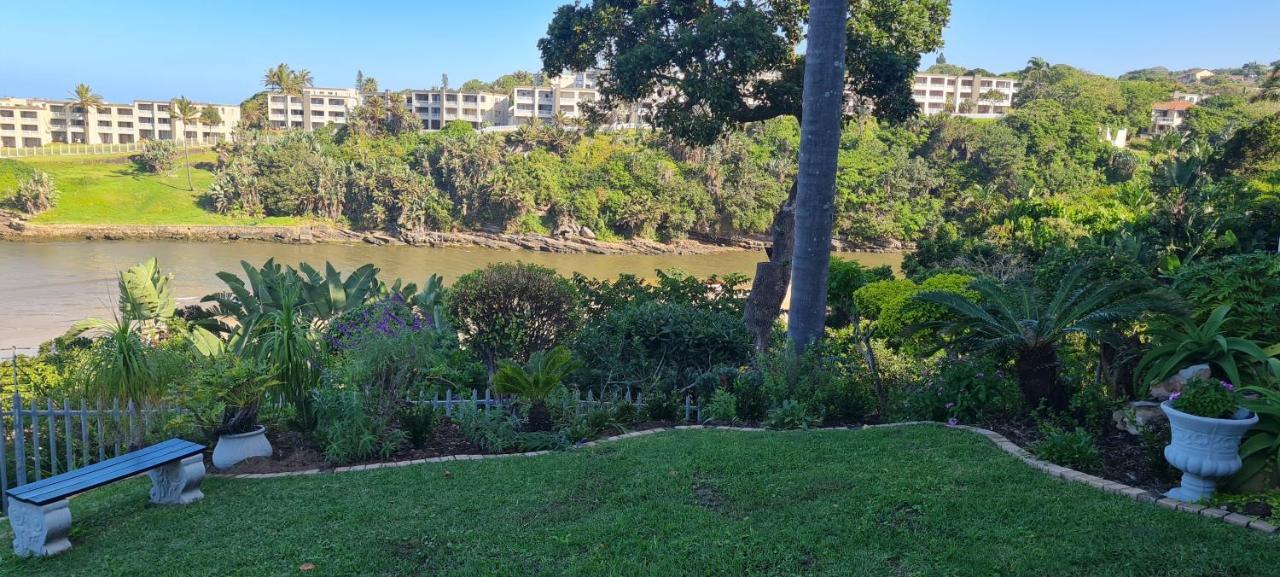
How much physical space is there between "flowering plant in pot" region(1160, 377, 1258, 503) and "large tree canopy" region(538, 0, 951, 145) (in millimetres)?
10425

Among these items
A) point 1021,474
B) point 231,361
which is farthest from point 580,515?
point 231,361

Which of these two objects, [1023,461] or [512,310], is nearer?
[1023,461]

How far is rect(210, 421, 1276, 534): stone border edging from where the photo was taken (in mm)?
3992

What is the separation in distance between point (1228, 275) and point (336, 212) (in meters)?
54.5

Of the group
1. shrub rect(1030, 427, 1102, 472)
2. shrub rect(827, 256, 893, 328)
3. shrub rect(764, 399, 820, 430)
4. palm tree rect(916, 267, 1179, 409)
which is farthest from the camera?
shrub rect(827, 256, 893, 328)

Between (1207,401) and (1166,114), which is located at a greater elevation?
(1166,114)

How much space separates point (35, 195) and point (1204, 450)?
63.4 meters

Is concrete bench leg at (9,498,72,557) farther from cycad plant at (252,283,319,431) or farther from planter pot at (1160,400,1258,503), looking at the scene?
planter pot at (1160,400,1258,503)

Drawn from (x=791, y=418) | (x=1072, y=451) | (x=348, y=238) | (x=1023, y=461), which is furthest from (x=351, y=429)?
(x=348, y=238)

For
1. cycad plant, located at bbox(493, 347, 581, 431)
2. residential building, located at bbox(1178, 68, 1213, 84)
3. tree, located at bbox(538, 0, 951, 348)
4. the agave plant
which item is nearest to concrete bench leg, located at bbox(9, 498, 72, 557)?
cycad plant, located at bbox(493, 347, 581, 431)

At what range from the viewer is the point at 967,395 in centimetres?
626

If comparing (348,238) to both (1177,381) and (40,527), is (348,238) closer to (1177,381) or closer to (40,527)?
(40,527)

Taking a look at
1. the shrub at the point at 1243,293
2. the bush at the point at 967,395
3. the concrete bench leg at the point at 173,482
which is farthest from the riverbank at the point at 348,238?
the concrete bench leg at the point at 173,482

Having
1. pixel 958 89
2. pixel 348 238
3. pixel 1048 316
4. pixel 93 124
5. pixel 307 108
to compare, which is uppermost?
pixel 958 89
